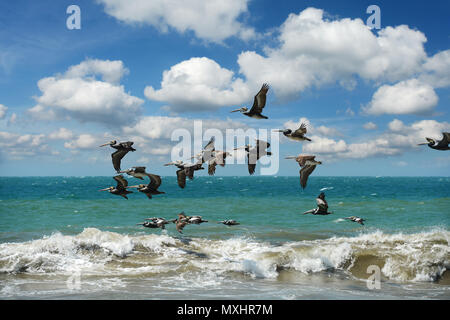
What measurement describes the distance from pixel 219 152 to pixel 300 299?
5719 millimetres

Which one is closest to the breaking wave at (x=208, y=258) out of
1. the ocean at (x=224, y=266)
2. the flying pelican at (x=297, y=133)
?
the ocean at (x=224, y=266)

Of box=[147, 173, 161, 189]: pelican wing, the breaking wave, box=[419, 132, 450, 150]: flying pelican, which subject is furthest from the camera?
the breaking wave

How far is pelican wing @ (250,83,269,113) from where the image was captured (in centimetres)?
1288

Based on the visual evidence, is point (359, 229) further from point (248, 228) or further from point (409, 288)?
point (409, 288)

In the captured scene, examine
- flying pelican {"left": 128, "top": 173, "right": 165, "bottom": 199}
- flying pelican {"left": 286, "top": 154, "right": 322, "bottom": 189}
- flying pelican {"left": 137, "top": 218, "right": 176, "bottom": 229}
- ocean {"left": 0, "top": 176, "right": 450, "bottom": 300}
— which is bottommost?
ocean {"left": 0, "top": 176, "right": 450, "bottom": 300}

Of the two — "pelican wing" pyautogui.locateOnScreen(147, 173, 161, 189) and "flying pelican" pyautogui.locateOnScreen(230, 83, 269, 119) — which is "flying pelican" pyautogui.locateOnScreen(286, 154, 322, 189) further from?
"pelican wing" pyautogui.locateOnScreen(147, 173, 161, 189)

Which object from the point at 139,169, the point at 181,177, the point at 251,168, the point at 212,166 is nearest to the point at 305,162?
the point at 251,168

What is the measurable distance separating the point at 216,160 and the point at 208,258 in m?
9.07

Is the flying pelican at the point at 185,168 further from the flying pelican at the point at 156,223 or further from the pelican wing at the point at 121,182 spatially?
the flying pelican at the point at 156,223

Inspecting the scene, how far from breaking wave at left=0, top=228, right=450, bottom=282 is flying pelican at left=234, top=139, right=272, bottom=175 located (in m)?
6.65

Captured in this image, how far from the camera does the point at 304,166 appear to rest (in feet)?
40.7

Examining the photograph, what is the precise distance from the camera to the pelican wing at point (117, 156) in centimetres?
1246

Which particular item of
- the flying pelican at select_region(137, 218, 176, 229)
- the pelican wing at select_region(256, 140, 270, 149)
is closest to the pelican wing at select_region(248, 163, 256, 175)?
the pelican wing at select_region(256, 140, 270, 149)
